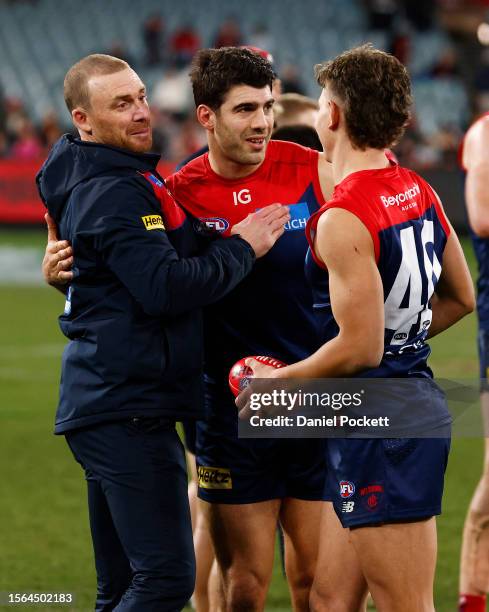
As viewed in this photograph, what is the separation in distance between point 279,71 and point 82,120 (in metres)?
18.9

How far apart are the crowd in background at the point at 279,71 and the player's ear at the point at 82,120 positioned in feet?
51.5

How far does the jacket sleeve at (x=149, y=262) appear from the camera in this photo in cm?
370

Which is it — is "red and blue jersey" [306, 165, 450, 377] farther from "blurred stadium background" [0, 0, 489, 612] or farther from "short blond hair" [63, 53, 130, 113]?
"blurred stadium background" [0, 0, 489, 612]

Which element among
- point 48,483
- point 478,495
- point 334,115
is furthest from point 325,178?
point 48,483

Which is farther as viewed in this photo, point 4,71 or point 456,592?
point 4,71

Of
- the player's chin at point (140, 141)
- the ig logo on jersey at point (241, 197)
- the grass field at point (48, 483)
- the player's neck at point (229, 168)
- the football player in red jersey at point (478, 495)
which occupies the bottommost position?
the grass field at point (48, 483)

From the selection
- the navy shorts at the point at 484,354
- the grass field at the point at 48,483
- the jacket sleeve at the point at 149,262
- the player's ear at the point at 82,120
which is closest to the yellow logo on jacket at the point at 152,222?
the jacket sleeve at the point at 149,262

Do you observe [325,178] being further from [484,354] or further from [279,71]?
[279,71]

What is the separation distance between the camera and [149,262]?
12.1 feet

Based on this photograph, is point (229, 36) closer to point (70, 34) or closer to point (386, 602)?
point (70, 34)

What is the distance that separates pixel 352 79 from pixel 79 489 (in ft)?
15.6

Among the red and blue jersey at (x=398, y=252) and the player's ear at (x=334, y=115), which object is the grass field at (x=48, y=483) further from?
the player's ear at (x=334, y=115)

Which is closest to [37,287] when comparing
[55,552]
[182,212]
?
[55,552]

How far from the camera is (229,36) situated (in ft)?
78.9
